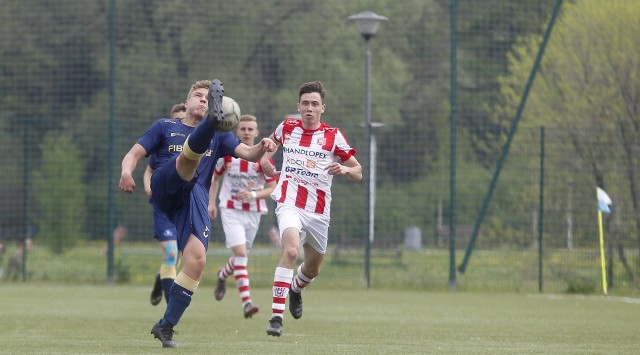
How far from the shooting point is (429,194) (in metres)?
19.5

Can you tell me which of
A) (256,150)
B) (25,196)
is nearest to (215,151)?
(256,150)

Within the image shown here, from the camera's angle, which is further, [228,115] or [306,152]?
[306,152]

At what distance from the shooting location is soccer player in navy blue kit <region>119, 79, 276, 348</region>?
8.10 meters

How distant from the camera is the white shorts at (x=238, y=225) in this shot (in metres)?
13.1

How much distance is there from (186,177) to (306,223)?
1952 millimetres

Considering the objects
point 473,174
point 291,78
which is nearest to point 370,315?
point 473,174

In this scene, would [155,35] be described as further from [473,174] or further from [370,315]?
[370,315]

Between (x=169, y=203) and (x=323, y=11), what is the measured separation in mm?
13565

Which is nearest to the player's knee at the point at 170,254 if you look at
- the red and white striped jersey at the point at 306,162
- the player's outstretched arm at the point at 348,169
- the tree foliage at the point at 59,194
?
the red and white striped jersey at the point at 306,162

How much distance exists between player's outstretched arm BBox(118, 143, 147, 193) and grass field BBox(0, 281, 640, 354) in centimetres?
110

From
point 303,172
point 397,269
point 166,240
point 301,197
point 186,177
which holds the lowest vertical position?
point 397,269

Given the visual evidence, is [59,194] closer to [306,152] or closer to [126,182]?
[306,152]

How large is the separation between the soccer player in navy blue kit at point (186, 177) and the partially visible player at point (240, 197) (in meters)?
3.89

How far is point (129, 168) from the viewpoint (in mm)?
8250
